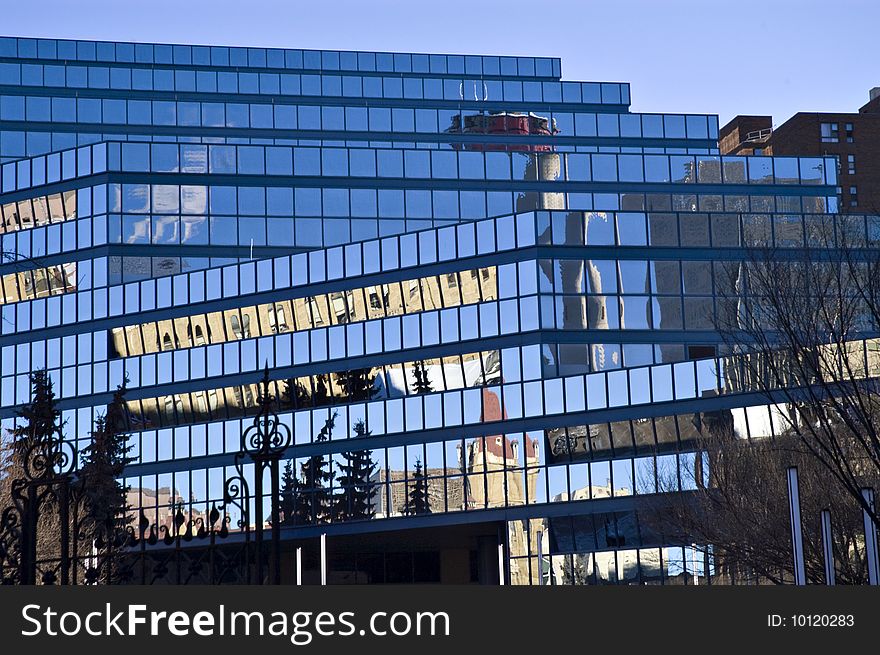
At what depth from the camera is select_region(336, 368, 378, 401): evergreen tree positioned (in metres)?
63.8

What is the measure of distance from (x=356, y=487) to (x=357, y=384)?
14.5 feet

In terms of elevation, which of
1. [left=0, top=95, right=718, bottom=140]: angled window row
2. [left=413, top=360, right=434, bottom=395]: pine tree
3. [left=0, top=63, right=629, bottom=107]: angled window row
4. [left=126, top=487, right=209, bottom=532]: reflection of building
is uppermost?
[left=0, top=63, right=629, bottom=107]: angled window row

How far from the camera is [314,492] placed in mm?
63125

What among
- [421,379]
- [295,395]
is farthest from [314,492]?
[421,379]

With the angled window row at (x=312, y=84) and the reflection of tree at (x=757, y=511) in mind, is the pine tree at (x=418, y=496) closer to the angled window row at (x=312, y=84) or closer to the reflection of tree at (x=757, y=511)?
the reflection of tree at (x=757, y=511)

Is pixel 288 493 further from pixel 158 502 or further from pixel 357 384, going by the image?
pixel 158 502

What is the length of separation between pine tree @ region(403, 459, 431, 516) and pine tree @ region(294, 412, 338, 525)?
3635mm

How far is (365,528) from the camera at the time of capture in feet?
202

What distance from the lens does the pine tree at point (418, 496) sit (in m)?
60.7

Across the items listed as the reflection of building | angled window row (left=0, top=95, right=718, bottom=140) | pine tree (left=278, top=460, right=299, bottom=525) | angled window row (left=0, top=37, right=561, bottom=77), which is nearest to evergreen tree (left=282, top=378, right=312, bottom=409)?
pine tree (left=278, top=460, right=299, bottom=525)

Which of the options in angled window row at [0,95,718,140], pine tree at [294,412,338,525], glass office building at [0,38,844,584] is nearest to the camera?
glass office building at [0,38,844,584]

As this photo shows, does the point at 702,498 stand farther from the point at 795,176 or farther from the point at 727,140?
the point at 727,140

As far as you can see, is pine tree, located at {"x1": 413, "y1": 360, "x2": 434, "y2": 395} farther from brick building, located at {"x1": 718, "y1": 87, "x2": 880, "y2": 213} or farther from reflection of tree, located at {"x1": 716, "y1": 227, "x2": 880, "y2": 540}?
brick building, located at {"x1": 718, "y1": 87, "x2": 880, "y2": 213}

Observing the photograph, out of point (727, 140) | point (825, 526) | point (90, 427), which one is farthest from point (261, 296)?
point (727, 140)
